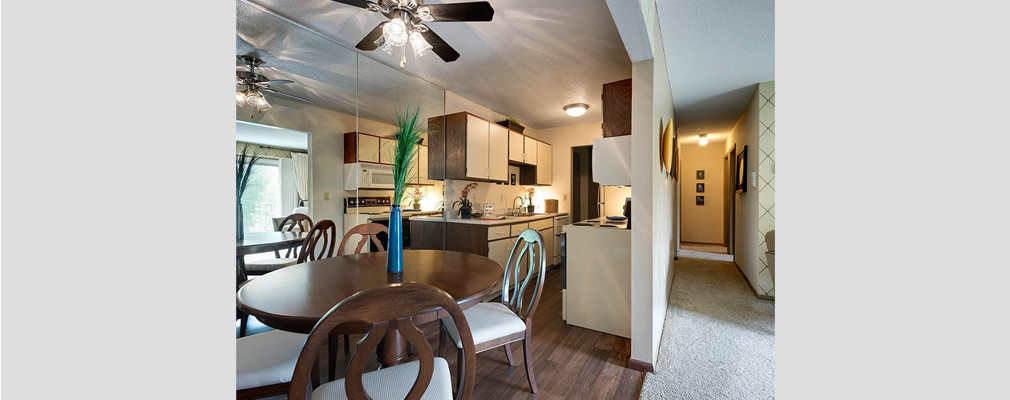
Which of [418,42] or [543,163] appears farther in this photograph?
[543,163]

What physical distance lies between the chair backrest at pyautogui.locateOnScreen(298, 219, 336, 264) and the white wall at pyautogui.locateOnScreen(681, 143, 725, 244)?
6.64m

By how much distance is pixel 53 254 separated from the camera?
0.20m

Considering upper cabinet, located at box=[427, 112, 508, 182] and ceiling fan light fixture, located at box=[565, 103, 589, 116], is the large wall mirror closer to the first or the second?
upper cabinet, located at box=[427, 112, 508, 182]

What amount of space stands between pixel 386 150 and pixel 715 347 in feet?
9.03

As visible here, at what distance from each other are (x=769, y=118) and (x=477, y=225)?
2.94 m

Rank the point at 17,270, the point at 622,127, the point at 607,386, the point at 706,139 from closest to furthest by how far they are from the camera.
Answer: the point at 17,270, the point at 607,386, the point at 622,127, the point at 706,139

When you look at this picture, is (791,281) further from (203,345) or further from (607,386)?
(607,386)

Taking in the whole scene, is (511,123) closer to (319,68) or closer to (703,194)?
(319,68)

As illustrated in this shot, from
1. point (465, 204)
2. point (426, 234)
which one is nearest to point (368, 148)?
point (426, 234)

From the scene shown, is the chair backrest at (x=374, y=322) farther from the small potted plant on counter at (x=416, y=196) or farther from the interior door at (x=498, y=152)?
the interior door at (x=498, y=152)

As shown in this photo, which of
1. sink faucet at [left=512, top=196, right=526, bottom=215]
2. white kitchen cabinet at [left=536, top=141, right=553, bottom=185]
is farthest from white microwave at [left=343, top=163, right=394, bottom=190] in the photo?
white kitchen cabinet at [left=536, top=141, right=553, bottom=185]

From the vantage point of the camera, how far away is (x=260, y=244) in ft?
5.95

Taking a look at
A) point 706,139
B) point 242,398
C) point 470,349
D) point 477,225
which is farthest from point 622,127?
point 706,139

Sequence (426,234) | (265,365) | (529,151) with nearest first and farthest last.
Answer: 1. (265,365)
2. (426,234)
3. (529,151)
